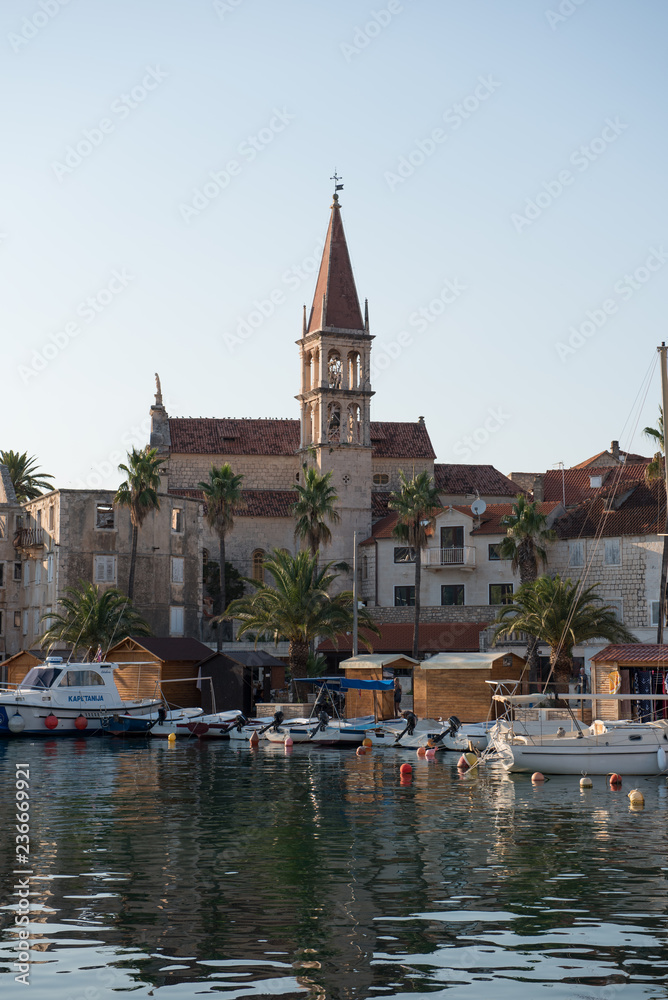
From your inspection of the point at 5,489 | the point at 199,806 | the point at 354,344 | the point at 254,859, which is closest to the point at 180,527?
the point at 5,489

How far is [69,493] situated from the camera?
72.8 meters

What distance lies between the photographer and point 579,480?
8569 cm

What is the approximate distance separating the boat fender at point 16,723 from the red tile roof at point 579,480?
41140 mm

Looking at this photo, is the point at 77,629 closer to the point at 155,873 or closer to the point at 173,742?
the point at 173,742

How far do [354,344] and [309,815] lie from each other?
64032 mm

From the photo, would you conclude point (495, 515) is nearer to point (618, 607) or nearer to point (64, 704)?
point (618, 607)

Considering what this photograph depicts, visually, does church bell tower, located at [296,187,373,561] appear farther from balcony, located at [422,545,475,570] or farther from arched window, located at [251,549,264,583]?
balcony, located at [422,545,475,570]

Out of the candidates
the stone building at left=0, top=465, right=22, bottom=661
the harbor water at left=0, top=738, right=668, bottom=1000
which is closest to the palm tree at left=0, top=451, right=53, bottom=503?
the stone building at left=0, top=465, right=22, bottom=661

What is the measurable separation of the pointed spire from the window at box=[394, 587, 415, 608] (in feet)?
69.0

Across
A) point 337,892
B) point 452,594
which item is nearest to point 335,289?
point 452,594

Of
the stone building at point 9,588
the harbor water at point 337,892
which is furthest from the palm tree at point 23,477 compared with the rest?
the harbor water at point 337,892

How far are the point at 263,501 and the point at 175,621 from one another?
1563cm

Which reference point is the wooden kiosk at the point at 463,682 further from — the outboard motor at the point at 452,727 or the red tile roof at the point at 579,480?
the red tile roof at the point at 579,480

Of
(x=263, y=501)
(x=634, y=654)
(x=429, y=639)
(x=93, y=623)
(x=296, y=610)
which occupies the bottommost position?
(x=634, y=654)
